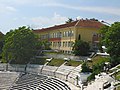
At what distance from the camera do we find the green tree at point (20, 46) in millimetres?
59750

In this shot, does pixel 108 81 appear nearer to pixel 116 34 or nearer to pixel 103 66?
pixel 103 66

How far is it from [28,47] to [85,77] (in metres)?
23.0

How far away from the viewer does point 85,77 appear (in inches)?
1599

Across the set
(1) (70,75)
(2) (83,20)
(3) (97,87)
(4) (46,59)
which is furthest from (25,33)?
(3) (97,87)

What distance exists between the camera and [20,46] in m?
59.9

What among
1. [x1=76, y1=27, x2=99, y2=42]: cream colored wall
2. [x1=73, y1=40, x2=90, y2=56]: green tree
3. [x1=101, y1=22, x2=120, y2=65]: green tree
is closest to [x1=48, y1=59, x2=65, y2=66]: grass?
[x1=73, y1=40, x2=90, y2=56]: green tree

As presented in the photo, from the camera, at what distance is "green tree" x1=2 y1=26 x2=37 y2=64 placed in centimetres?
5975

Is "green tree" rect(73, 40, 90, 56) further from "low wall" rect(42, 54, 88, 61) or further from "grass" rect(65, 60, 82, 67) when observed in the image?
"grass" rect(65, 60, 82, 67)

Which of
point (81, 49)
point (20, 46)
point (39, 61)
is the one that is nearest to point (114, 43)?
point (81, 49)

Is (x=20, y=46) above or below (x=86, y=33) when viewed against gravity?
below

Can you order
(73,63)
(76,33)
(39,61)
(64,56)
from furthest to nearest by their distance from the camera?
1. (76,33)
2. (39,61)
3. (64,56)
4. (73,63)

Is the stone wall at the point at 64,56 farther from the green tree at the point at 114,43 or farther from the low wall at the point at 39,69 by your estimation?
the green tree at the point at 114,43

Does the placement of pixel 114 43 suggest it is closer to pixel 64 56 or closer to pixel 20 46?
pixel 64 56

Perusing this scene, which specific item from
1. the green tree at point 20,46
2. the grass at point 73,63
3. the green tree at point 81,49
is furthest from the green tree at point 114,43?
the green tree at point 20,46
